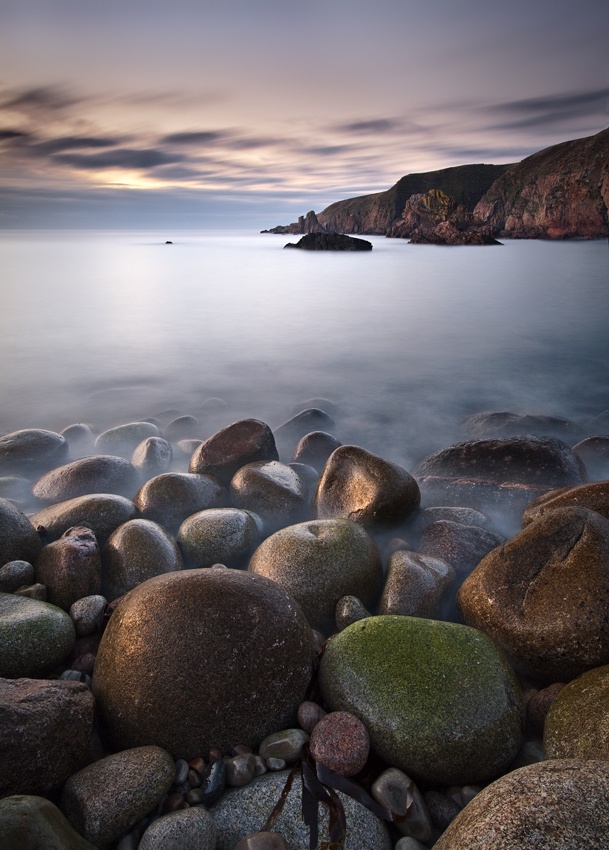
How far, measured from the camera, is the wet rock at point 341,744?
8.18 ft

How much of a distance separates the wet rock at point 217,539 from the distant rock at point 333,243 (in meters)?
70.5

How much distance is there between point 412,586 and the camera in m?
3.67

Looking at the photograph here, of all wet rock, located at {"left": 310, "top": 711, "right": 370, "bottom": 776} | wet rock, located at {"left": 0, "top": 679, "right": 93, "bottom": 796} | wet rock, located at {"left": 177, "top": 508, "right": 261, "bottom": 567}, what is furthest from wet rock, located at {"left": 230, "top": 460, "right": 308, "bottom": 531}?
wet rock, located at {"left": 0, "top": 679, "right": 93, "bottom": 796}

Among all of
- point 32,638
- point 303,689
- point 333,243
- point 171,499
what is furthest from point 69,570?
point 333,243

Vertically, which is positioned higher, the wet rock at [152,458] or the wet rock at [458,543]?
the wet rock at [152,458]

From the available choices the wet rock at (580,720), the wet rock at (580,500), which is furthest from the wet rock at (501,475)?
the wet rock at (580,720)

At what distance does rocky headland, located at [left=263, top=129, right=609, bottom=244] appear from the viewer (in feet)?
270

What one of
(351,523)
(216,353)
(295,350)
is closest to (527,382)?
(295,350)

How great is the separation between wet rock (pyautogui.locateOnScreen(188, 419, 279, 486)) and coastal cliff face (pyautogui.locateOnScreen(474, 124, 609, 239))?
91.8m

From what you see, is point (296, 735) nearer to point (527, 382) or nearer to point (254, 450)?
point (254, 450)

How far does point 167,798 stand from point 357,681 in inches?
40.7

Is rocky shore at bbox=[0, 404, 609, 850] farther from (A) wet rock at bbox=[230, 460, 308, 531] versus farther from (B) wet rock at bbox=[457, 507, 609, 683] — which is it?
(A) wet rock at bbox=[230, 460, 308, 531]

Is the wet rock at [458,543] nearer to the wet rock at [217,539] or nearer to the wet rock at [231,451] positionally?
the wet rock at [217,539]

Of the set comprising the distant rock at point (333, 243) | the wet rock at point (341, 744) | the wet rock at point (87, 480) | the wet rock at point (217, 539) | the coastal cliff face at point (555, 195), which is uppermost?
the coastal cliff face at point (555, 195)
